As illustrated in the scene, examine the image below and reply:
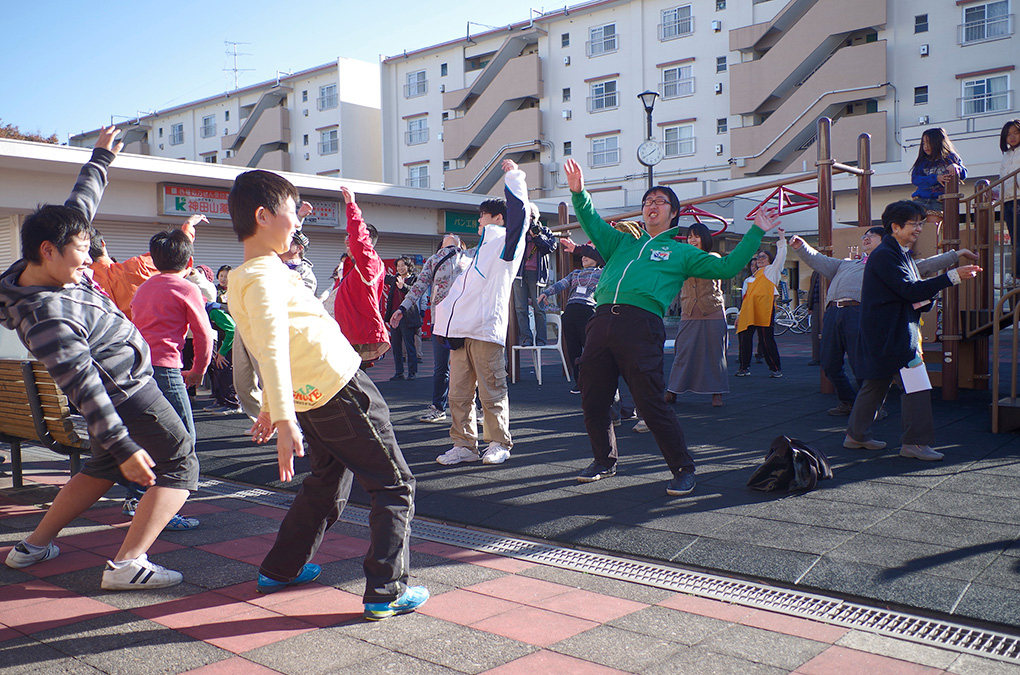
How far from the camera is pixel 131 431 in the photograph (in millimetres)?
3307

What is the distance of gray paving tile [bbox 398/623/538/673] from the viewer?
2535mm

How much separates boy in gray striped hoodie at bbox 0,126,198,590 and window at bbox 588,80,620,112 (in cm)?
3557

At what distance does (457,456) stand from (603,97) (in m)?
33.9

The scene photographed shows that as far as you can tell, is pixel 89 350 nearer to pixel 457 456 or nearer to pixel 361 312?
pixel 457 456

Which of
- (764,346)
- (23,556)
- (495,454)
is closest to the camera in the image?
(23,556)

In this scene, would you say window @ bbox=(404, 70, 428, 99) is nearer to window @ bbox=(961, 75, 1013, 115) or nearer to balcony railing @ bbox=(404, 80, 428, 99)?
balcony railing @ bbox=(404, 80, 428, 99)

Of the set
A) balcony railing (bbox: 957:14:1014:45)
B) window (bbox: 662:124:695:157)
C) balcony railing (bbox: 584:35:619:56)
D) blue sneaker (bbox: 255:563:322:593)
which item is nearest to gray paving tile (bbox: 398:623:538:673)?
blue sneaker (bbox: 255:563:322:593)

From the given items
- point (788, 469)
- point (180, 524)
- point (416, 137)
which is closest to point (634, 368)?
point (788, 469)

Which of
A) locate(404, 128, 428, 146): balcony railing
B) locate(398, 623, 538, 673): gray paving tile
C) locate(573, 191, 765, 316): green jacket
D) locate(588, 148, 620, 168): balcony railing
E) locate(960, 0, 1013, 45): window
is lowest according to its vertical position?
locate(398, 623, 538, 673): gray paving tile

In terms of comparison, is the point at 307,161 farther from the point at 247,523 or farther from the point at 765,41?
the point at 247,523

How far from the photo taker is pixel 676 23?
3522 centimetres

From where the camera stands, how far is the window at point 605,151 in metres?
36.6

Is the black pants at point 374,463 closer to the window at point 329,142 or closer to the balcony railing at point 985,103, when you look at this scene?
the balcony railing at point 985,103

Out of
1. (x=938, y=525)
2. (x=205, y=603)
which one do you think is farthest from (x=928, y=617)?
(x=205, y=603)
